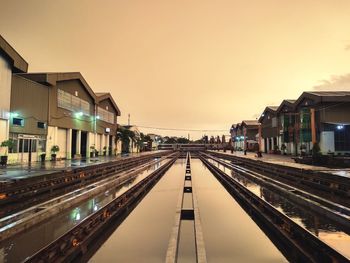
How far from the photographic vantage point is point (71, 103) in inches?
1375

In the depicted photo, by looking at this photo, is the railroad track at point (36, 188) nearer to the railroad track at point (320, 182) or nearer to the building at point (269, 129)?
the railroad track at point (320, 182)

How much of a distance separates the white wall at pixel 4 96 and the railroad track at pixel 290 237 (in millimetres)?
19501

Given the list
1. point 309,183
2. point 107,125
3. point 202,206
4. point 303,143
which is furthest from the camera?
point 107,125

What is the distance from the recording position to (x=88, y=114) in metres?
40.2

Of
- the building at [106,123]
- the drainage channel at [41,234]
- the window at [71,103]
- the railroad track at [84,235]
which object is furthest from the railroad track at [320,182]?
the building at [106,123]

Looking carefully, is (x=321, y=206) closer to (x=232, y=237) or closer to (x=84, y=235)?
(x=232, y=237)

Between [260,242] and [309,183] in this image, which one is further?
[309,183]

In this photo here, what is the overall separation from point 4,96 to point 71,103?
11915mm

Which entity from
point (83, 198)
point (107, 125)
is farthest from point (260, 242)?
point (107, 125)

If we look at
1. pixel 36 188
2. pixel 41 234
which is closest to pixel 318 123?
pixel 36 188

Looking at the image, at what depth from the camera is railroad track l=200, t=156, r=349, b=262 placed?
5402 mm

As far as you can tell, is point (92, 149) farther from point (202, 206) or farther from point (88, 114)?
point (202, 206)

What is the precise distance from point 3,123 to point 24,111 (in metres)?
3.10

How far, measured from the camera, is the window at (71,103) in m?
32.4
